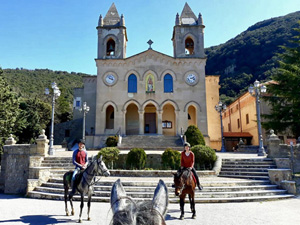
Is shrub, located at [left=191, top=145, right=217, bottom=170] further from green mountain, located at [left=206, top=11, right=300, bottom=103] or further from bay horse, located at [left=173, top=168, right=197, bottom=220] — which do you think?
green mountain, located at [left=206, top=11, right=300, bottom=103]

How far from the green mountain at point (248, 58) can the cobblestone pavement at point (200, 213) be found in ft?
204

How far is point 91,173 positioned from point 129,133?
24.5m

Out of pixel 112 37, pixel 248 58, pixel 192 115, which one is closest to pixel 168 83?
pixel 192 115

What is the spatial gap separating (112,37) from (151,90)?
9.54 m

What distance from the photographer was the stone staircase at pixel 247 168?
12695 mm

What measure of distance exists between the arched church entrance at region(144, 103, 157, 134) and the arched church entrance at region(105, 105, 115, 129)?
185 inches

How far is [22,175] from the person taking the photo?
12.6m

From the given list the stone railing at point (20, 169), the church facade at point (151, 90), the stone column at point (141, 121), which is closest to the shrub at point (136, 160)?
the stone railing at point (20, 169)

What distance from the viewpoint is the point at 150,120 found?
33031 mm

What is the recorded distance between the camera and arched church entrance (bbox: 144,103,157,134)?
32.8 meters

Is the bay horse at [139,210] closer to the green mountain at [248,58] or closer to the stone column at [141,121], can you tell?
the stone column at [141,121]

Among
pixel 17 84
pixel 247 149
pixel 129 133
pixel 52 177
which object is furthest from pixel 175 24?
pixel 17 84

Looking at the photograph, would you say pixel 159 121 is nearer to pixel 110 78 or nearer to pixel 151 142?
pixel 151 142

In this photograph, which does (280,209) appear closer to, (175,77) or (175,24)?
(175,77)
